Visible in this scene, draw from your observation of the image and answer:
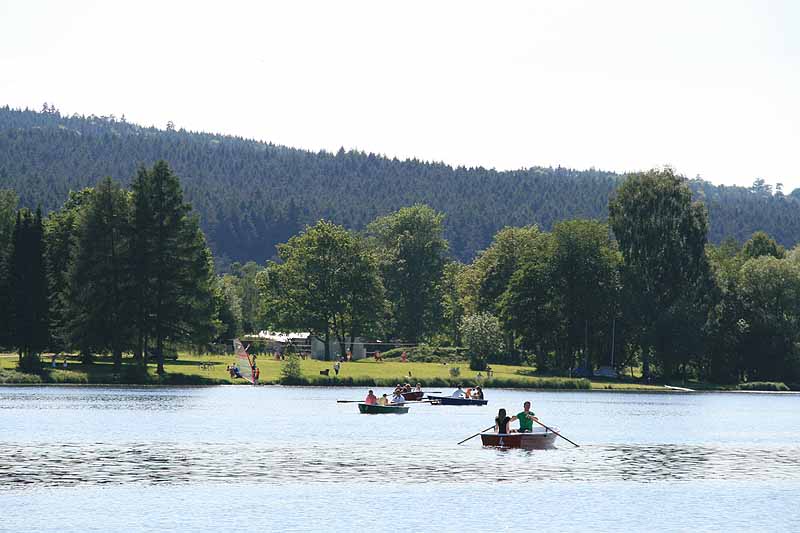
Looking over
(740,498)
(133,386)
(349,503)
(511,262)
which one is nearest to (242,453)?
(349,503)

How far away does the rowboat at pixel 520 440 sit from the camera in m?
61.6

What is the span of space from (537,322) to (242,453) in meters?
88.8

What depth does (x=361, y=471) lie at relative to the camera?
52.5 metres

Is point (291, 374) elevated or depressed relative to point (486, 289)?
depressed

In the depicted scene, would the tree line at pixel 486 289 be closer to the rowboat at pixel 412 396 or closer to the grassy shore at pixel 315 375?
the grassy shore at pixel 315 375

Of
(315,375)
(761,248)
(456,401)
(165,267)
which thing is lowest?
(456,401)

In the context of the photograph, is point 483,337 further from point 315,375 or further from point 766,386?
point 315,375

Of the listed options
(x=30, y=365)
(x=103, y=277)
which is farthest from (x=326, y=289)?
(x=30, y=365)

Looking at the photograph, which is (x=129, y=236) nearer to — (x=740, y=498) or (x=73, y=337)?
(x=73, y=337)

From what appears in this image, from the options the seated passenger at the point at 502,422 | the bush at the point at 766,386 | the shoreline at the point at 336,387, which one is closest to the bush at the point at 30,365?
the shoreline at the point at 336,387

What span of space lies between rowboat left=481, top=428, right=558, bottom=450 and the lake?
722 millimetres

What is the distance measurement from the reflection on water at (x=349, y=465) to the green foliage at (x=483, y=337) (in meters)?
81.9

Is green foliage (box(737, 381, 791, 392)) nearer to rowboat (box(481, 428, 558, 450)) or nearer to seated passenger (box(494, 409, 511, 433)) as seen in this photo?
rowboat (box(481, 428, 558, 450))

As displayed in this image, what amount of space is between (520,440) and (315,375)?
197 feet
